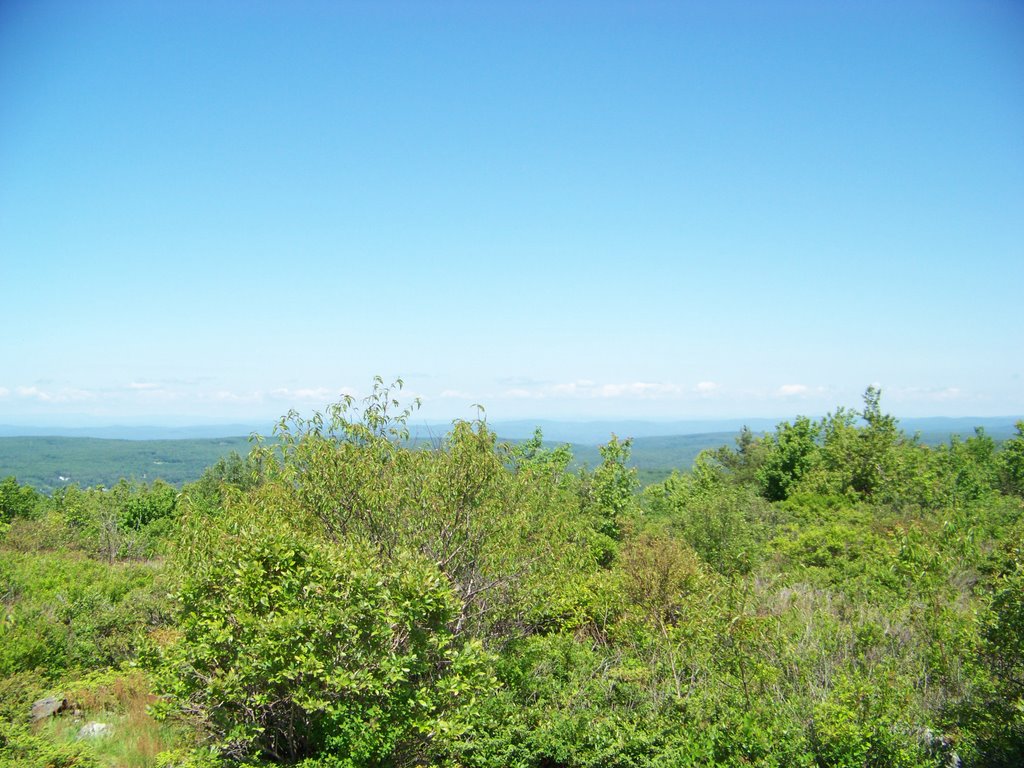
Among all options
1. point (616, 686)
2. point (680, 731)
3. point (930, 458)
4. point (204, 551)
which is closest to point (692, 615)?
point (616, 686)

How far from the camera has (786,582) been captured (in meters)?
20.0

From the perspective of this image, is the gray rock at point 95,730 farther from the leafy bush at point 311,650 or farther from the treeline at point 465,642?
the leafy bush at point 311,650

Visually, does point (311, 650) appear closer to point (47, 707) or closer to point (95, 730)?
point (95, 730)

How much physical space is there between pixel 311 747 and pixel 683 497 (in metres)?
34.6

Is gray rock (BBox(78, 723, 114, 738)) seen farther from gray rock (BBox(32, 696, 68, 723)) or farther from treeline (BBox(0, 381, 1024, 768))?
gray rock (BBox(32, 696, 68, 723))

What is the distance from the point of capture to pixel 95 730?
38.2 feet

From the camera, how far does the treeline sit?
877 centimetres

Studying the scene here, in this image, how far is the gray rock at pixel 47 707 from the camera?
12.3 meters

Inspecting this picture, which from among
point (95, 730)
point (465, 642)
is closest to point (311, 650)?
point (465, 642)

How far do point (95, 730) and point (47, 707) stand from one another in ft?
5.97

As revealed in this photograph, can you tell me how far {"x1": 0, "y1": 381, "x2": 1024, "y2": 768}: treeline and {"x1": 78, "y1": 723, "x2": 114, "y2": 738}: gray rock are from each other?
0.25 m

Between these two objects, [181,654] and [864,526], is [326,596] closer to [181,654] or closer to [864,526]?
[181,654]

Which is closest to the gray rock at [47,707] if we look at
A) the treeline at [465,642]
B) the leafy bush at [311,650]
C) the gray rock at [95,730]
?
the treeline at [465,642]

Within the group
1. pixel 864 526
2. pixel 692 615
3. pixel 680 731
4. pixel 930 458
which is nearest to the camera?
pixel 680 731
